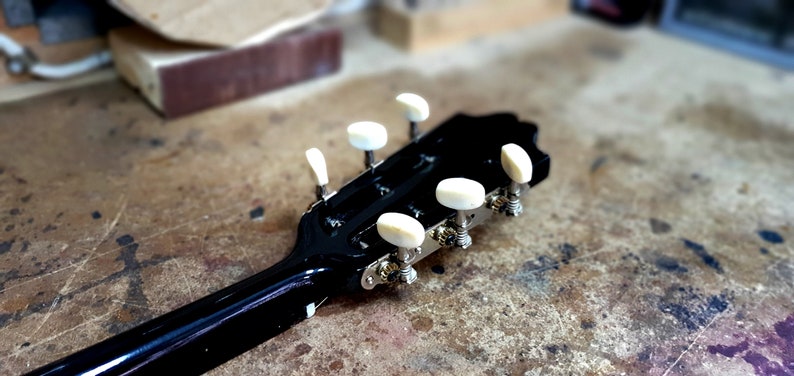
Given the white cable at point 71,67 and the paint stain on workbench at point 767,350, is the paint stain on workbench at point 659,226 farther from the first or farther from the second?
the white cable at point 71,67

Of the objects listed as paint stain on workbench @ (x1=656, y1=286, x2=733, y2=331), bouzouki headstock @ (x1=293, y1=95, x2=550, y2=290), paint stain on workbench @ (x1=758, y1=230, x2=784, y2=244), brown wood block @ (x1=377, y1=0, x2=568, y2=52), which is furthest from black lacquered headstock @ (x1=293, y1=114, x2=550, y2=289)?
brown wood block @ (x1=377, y1=0, x2=568, y2=52)

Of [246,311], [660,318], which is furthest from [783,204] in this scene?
[246,311]

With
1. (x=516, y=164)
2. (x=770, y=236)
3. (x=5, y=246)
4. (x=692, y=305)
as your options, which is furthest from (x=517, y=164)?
(x=5, y=246)

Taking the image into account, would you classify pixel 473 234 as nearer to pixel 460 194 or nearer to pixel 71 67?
pixel 460 194

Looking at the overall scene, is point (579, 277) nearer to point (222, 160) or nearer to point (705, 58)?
point (222, 160)

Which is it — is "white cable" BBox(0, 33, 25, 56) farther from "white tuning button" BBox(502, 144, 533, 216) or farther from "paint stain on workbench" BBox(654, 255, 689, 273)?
"paint stain on workbench" BBox(654, 255, 689, 273)

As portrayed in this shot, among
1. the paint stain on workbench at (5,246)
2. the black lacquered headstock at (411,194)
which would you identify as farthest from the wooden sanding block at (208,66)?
the black lacquered headstock at (411,194)
